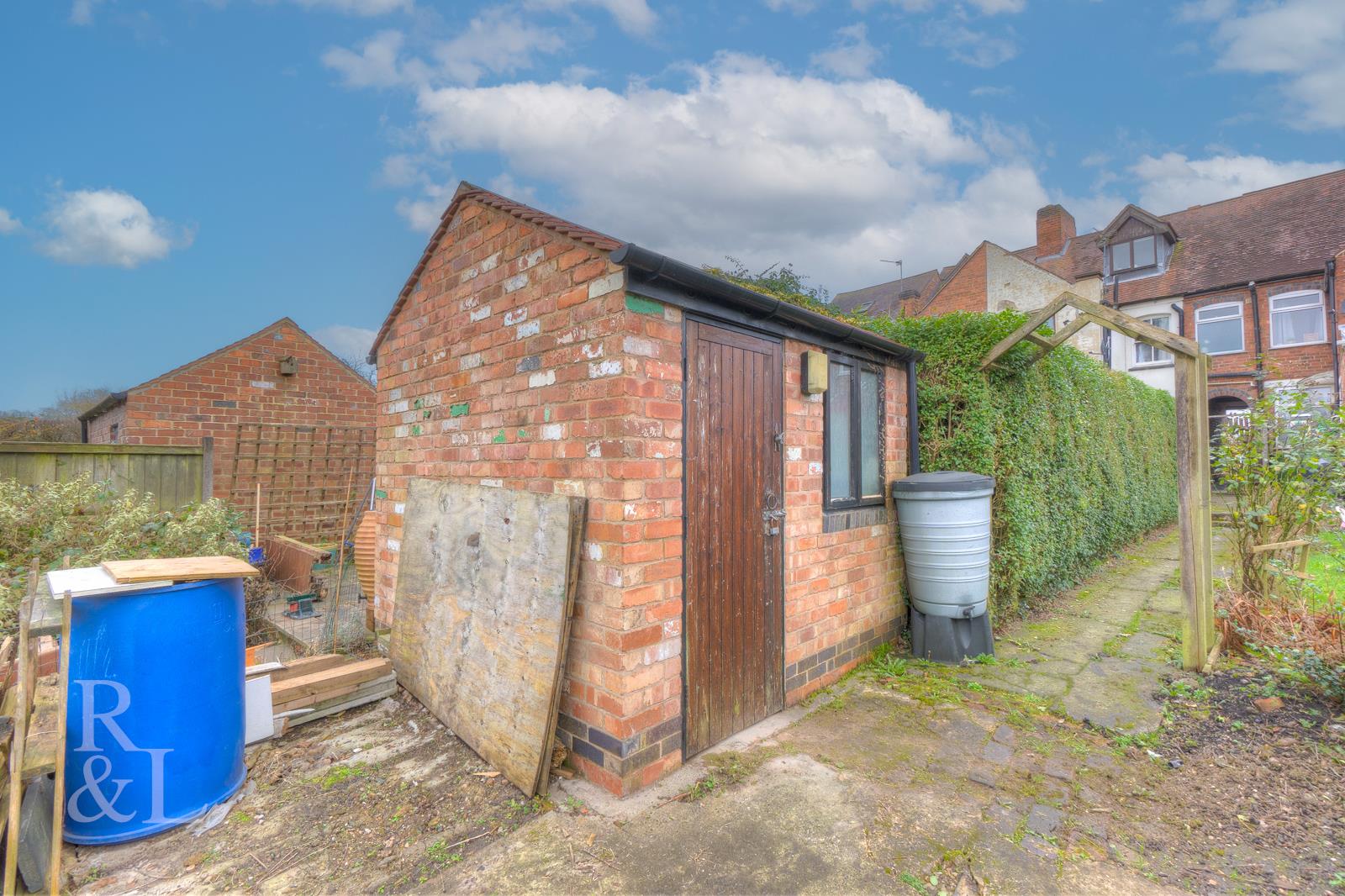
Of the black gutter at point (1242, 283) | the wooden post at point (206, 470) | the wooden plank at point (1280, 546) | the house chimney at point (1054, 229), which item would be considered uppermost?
the house chimney at point (1054, 229)

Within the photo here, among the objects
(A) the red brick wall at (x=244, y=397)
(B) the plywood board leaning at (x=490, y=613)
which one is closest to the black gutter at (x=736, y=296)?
(B) the plywood board leaning at (x=490, y=613)

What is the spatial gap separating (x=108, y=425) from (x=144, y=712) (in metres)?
10.2

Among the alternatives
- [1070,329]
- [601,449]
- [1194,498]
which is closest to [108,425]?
[601,449]

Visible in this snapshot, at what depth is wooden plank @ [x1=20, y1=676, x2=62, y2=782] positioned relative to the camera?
1.95 metres

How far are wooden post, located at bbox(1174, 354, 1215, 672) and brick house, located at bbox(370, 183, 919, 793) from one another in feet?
6.95

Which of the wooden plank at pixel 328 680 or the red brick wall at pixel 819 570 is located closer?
the wooden plank at pixel 328 680

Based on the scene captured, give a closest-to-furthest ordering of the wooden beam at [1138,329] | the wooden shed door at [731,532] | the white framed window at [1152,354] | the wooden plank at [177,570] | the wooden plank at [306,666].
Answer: the wooden plank at [177,570], the wooden shed door at [731,532], the wooden plank at [306,666], the wooden beam at [1138,329], the white framed window at [1152,354]

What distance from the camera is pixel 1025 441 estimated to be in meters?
5.39

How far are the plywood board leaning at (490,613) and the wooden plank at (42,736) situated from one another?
1.51 m

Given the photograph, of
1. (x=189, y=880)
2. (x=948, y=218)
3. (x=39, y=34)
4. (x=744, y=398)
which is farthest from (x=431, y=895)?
(x=948, y=218)

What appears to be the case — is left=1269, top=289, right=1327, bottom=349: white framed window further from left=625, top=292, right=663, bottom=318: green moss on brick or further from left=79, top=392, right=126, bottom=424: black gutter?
left=79, top=392, right=126, bottom=424: black gutter

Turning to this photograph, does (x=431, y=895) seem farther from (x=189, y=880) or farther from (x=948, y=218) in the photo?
(x=948, y=218)

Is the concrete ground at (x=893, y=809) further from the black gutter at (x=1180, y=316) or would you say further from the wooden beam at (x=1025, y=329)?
the black gutter at (x=1180, y=316)

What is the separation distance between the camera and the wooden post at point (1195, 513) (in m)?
4.02
